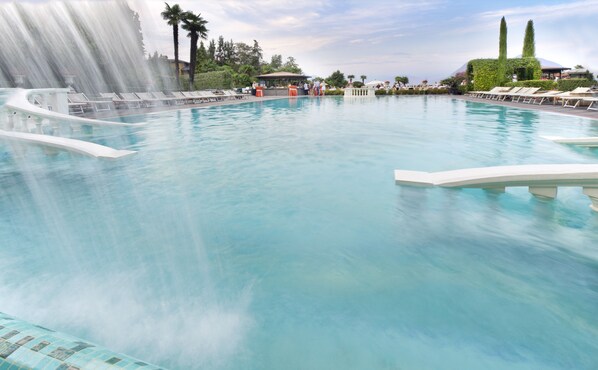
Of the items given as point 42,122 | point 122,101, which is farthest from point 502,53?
point 42,122

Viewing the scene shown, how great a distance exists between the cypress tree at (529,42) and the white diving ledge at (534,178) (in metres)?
30.4

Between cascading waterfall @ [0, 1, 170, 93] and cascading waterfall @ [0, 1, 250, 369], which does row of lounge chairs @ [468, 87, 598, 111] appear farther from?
cascading waterfall @ [0, 1, 170, 93]

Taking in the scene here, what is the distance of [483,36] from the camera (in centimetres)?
3438

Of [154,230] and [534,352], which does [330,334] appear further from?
[154,230]

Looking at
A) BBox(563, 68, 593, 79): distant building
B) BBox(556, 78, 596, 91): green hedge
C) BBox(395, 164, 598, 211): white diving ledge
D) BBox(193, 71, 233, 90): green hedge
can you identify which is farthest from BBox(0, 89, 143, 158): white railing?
BBox(563, 68, 593, 79): distant building

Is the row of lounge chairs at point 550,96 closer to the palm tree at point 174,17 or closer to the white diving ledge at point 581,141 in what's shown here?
the white diving ledge at point 581,141

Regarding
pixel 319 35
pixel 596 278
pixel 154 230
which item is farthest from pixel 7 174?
pixel 319 35

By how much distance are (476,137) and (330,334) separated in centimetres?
872

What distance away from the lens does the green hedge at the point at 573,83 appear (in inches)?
762

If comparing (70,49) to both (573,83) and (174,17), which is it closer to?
(174,17)

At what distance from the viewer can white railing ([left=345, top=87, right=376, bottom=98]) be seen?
33.8 metres

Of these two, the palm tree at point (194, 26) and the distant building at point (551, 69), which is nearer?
the palm tree at point (194, 26)

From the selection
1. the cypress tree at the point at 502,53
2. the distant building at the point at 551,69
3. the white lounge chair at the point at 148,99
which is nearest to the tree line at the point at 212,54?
the white lounge chair at the point at 148,99

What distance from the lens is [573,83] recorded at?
19875mm
